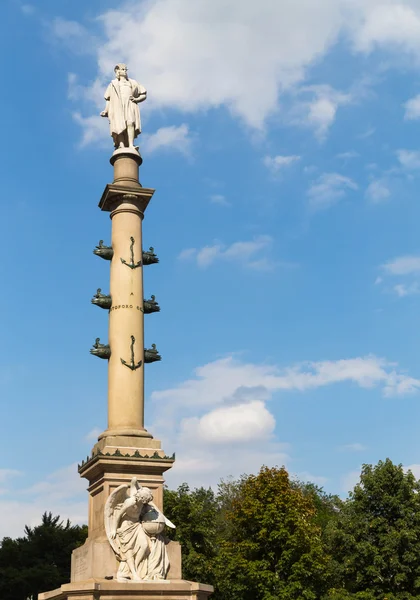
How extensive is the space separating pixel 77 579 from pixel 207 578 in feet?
73.7

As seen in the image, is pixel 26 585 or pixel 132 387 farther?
pixel 26 585

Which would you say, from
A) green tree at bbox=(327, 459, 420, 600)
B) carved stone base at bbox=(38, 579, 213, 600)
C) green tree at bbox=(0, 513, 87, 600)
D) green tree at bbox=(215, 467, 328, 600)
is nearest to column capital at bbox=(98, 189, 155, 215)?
carved stone base at bbox=(38, 579, 213, 600)

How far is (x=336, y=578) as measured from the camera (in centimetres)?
3306

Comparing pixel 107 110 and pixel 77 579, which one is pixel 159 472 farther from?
pixel 107 110

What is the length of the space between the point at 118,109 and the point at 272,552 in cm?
2313

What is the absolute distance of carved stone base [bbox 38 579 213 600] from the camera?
13.6 metres

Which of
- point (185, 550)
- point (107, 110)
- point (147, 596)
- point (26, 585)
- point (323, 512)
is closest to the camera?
point (147, 596)

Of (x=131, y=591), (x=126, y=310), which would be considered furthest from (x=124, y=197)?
(x=131, y=591)

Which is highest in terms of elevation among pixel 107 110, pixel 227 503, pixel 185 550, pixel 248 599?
pixel 107 110

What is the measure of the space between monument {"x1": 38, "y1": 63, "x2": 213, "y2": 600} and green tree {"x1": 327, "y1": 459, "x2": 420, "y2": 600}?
1856 centimetres

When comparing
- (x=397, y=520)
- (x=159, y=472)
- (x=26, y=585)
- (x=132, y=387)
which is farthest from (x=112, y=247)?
(x=26, y=585)

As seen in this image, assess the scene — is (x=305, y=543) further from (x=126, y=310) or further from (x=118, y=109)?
(x=118, y=109)

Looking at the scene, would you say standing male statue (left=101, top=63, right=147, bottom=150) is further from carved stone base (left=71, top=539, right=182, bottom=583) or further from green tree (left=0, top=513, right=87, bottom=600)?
green tree (left=0, top=513, right=87, bottom=600)

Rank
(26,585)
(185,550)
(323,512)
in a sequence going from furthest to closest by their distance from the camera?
(323,512) → (26,585) → (185,550)
